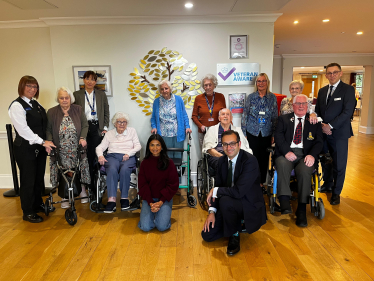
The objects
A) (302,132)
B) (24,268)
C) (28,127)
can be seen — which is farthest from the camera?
(302,132)

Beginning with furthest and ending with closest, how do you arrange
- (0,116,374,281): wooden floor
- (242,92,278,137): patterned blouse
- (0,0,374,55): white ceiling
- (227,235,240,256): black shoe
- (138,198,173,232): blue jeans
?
(242,92,278,137): patterned blouse → (0,0,374,55): white ceiling → (138,198,173,232): blue jeans → (227,235,240,256): black shoe → (0,116,374,281): wooden floor

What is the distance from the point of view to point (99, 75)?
13.4 feet

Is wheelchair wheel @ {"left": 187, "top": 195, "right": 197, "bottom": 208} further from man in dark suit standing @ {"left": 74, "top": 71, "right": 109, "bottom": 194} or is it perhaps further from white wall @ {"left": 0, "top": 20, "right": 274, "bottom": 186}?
white wall @ {"left": 0, "top": 20, "right": 274, "bottom": 186}

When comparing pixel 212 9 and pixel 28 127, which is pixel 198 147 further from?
pixel 28 127

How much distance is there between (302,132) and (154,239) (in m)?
2.00

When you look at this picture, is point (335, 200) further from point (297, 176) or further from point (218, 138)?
point (218, 138)

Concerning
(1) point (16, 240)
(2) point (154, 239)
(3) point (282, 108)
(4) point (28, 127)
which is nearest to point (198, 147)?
(3) point (282, 108)

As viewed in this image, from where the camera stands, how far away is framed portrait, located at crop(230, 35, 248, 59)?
4.01 meters

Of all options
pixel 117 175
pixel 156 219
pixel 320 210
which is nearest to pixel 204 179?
pixel 156 219

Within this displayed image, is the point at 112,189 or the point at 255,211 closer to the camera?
the point at 255,211

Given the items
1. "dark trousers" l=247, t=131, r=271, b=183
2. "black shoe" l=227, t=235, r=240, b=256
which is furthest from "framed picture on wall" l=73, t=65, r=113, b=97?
"black shoe" l=227, t=235, r=240, b=256

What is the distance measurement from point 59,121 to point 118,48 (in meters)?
1.50

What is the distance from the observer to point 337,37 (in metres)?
6.04

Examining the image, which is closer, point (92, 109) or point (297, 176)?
point (297, 176)
